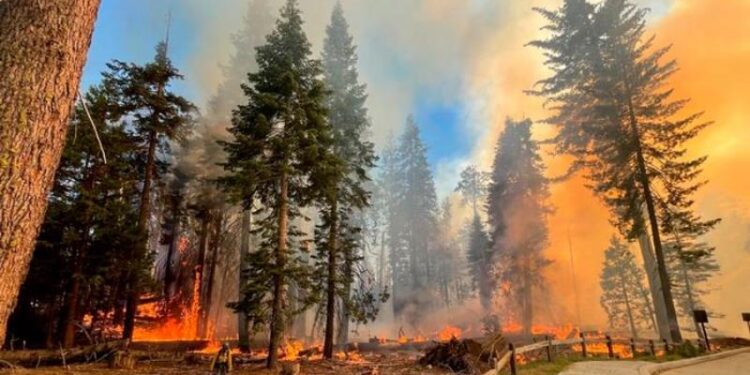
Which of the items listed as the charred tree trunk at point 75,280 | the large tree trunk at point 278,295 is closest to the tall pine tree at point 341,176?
the large tree trunk at point 278,295

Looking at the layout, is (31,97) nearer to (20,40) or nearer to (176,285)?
(20,40)

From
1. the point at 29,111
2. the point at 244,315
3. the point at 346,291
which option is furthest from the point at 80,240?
the point at 29,111

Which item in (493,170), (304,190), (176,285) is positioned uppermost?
(493,170)

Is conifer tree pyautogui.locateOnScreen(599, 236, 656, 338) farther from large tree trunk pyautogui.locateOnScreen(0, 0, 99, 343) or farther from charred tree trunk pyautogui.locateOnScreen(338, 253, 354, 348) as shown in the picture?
large tree trunk pyautogui.locateOnScreen(0, 0, 99, 343)

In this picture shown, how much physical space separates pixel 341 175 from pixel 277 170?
2765mm

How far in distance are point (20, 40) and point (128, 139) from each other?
17.3 metres

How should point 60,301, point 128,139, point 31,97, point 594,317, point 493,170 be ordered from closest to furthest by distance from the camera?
point 31,97
point 60,301
point 128,139
point 493,170
point 594,317

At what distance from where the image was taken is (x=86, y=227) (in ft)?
49.5

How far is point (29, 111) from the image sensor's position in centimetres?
317

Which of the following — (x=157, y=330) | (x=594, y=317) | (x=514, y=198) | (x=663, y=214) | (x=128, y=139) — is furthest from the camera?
(x=594, y=317)

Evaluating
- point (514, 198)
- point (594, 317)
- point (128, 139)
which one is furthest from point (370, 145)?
point (594, 317)

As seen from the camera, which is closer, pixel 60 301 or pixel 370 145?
pixel 60 301

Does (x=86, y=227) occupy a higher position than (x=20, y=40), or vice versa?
(x=86, y=227)

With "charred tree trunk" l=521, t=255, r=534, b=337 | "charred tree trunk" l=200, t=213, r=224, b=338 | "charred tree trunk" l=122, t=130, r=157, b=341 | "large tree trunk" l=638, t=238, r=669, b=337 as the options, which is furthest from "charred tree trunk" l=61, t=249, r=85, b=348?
"charred tree trunk" l=521, t=255, r=534, b=337
